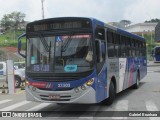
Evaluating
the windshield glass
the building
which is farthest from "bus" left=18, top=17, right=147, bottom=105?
the building

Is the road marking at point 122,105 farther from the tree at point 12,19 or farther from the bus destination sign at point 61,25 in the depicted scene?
the tree at point 12,19

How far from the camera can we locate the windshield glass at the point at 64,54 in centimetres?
1102

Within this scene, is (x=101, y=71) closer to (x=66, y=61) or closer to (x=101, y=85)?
(x=101, y=85)

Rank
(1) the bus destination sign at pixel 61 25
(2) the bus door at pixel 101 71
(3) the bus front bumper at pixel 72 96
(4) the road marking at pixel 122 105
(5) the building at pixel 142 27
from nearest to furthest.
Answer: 1. (3) the bus front bumper at pixel 72 96
2. (1) the bus destination sign at pixel 61 25
3. (2) the bus door at pixel 101 71
4. (4) the road marking at pixel 122 105
5. (5) the building at pixel 142 27

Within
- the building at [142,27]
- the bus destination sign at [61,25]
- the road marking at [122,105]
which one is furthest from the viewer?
the building at [142,27]

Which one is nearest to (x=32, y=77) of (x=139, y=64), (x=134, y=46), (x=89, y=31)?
(x=89, y=31)

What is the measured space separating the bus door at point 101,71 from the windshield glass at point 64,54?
45 centimetres

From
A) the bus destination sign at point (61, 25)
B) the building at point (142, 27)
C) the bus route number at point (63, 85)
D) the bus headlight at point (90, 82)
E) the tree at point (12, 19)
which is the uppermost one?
the tree at point (12, 19)

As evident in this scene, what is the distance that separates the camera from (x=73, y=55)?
11055mm

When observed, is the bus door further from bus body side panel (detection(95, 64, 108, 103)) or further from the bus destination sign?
the bus destination sign

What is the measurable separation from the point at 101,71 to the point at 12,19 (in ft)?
A: 508

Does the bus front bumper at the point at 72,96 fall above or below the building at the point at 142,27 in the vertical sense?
below

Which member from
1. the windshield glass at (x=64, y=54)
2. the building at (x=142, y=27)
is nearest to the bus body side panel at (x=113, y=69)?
the windshield glass at (x=64, y=54)

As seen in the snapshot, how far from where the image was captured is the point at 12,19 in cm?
16275
